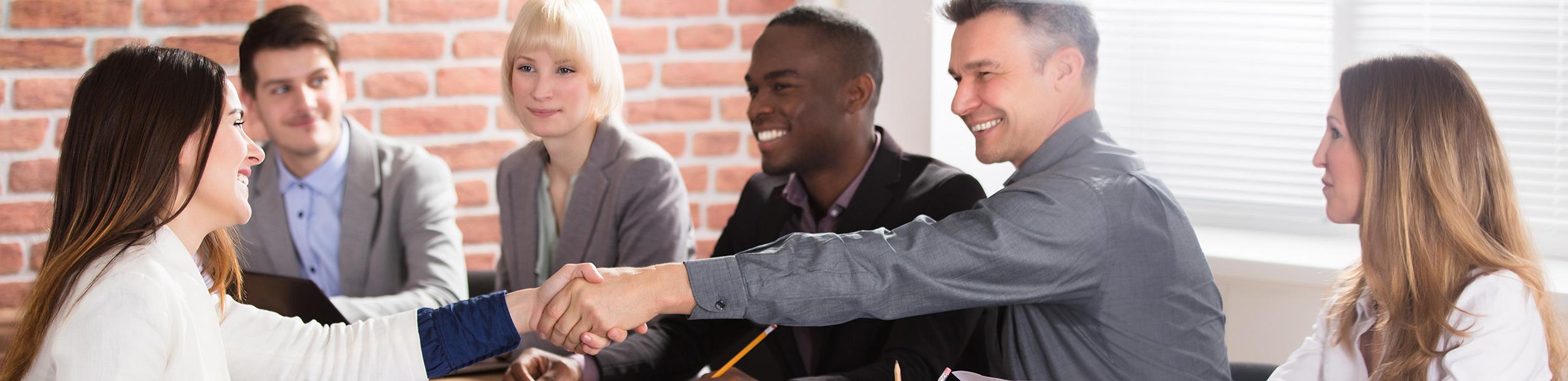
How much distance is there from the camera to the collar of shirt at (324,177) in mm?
2488

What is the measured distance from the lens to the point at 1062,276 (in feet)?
4.96

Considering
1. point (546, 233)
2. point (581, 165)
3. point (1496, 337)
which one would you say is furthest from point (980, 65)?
point (546, 233)

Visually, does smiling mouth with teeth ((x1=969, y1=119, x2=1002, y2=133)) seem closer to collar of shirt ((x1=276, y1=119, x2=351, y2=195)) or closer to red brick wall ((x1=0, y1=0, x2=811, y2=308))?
collar of shirt ((x1=276, y1=119, x2=351, y2=195))

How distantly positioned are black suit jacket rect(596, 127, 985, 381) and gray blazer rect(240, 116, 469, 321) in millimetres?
550

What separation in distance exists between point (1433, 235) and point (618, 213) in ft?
4.35

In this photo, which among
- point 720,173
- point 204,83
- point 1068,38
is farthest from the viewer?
point 720,173

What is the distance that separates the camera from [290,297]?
6.27 feet

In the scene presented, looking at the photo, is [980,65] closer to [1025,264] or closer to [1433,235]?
[1025,264]

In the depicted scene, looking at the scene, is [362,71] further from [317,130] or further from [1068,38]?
[1068,38]

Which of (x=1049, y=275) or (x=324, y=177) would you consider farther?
(x=324, y=177)

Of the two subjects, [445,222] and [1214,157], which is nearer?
[445,222]

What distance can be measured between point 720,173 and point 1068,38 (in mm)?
1696

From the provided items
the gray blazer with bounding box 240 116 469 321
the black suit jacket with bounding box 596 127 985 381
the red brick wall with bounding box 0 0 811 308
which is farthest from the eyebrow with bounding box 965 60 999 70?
the red brick wall with bounding box 0 0 811 308

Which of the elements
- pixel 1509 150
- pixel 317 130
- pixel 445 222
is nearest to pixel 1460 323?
pixel 1509 150
